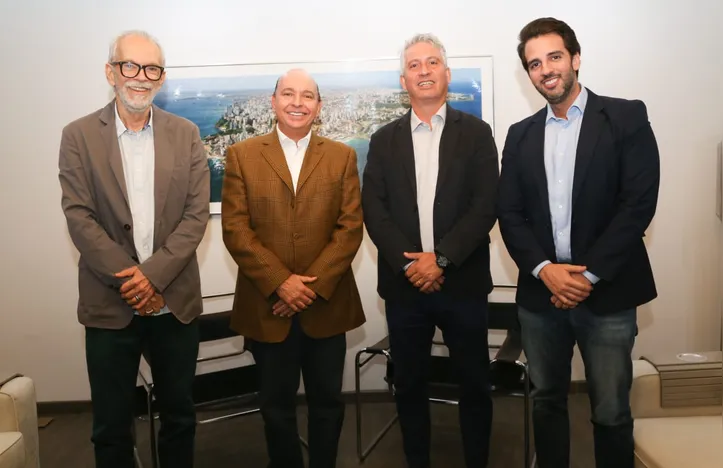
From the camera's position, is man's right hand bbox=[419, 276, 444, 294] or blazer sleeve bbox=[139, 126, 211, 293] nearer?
blazer sleeve bbox=[139, 126, 211, 293]

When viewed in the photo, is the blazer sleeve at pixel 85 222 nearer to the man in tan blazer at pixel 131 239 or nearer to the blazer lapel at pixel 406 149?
the man in tan blazer at pixel 131 239

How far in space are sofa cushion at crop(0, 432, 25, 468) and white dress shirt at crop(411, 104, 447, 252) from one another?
1.67 meters

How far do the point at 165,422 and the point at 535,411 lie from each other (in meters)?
1.43

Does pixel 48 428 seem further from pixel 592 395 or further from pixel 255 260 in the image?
pixel 592 395

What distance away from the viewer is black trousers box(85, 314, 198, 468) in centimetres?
232

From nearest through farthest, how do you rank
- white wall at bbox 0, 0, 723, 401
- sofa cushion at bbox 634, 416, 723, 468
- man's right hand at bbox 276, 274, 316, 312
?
1. sofa cushion at bbox 634, 416, 723, 468
2. man's right hand at bbox 276, 274, 316, 312
3. white wall at bbox 0, 0, 723, 401

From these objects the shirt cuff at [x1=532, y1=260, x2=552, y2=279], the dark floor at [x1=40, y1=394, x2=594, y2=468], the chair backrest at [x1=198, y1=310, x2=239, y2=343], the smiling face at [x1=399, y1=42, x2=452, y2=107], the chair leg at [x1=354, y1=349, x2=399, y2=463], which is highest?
the smiling face at [x1=399, y1=42, x2=452, y2=107]

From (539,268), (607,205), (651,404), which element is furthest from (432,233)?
(651,404)

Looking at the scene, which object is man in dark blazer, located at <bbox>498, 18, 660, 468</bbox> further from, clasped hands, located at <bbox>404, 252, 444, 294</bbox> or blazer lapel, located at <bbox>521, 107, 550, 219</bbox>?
clasped hands, located at <bbox>404, 252, 444, 294</bbox>

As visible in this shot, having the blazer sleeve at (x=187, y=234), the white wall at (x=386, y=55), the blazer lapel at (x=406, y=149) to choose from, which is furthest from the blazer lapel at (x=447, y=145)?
the white wall at (x=386, y=55)

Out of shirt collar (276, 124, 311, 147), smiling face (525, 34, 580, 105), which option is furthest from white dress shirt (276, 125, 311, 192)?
smiling face (525, 34, 580, 105)

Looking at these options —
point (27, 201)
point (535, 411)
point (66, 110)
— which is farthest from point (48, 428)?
point (535, 411)

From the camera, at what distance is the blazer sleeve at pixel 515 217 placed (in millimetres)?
2328

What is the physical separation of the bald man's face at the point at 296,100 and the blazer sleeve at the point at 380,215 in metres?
0.33
